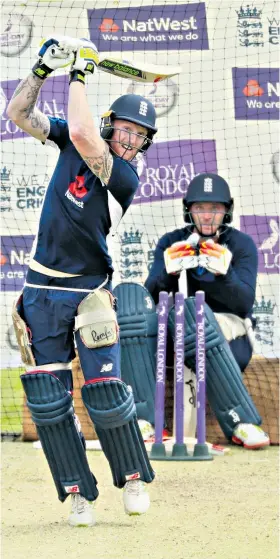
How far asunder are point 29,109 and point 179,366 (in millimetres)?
2479

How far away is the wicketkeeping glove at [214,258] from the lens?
7.26 meters

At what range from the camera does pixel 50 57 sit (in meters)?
4.75

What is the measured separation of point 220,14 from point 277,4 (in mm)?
452

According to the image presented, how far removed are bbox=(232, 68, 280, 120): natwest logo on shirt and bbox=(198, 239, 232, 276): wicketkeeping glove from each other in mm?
2182

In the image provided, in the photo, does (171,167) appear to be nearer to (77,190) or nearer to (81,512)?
(77,190)

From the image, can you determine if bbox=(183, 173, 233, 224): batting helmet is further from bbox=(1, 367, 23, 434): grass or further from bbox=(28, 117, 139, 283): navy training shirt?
bbox=(28, 117, 139, 283): navy training shirt

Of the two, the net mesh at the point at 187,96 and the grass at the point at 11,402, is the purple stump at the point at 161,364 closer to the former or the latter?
the grass at the point at 11,402

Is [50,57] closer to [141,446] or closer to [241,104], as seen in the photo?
[141,446]

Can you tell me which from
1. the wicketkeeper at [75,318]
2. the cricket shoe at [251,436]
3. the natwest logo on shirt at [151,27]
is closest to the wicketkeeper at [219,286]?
the cricket shoe at [251,436]

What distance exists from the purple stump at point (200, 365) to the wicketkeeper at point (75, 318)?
1765mm

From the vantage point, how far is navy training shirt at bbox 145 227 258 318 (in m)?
7.42

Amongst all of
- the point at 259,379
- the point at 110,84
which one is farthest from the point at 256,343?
the point at 110,84

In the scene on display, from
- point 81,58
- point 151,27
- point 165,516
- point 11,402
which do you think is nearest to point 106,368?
point 165,516

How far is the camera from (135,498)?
5031mm
